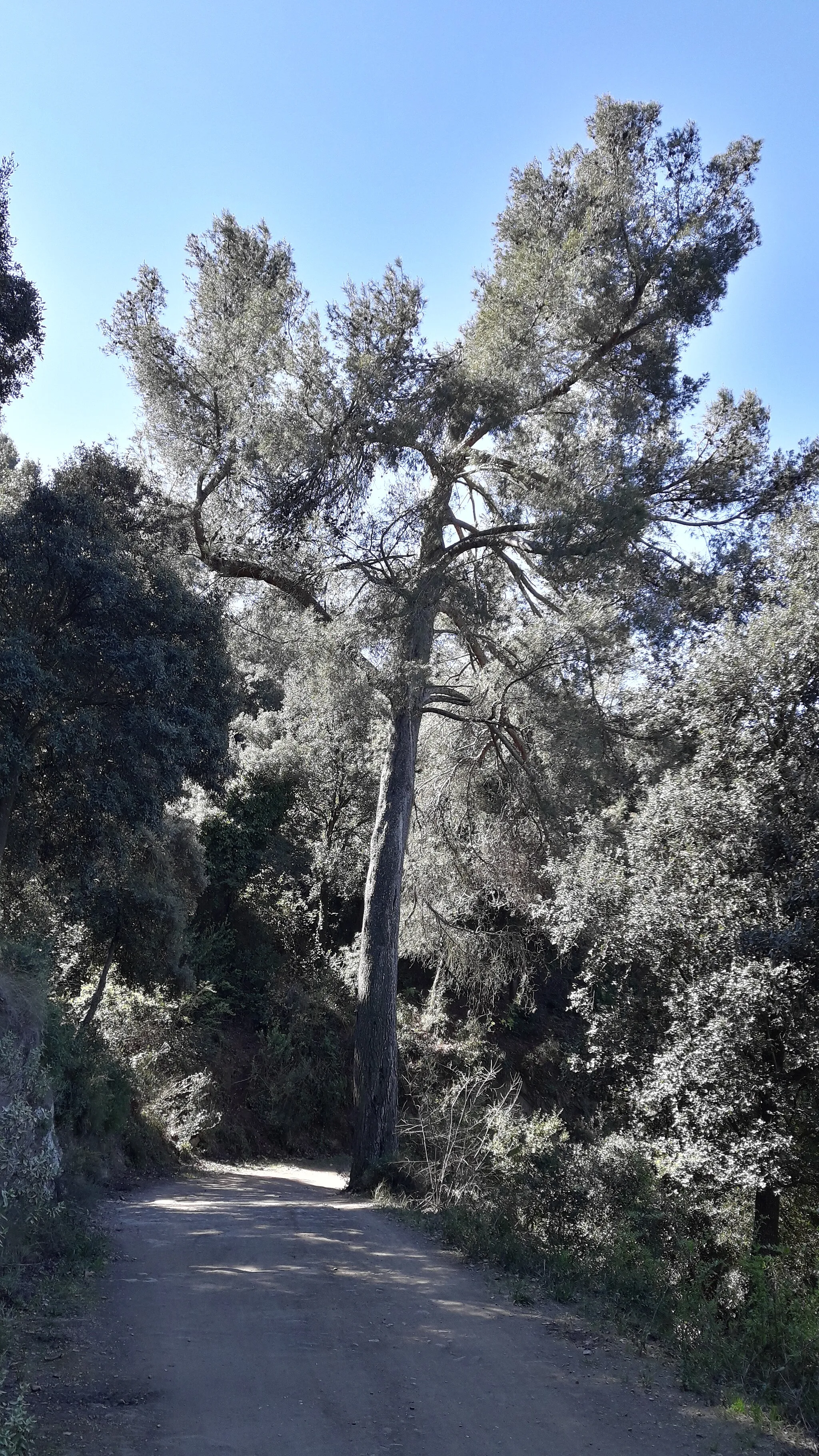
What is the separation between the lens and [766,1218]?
8609mm

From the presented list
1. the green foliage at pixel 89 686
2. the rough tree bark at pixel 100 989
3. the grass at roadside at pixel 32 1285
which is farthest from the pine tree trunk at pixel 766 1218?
the rough tree bark at pixel 100 989

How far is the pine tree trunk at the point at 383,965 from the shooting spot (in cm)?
1370

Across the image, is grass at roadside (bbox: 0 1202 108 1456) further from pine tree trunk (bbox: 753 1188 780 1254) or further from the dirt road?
pine tree trunk (bbox: 753 1188 780 1254)

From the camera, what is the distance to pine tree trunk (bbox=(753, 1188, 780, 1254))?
28.1 ft

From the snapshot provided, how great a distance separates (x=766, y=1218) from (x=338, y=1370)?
456 centimetres

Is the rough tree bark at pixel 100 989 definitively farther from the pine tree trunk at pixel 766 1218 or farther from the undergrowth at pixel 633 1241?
the pine tree trunk at pixel 766 1218

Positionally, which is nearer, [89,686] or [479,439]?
[89,686]

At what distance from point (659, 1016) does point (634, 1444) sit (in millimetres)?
5162

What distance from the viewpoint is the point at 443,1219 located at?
10281mm

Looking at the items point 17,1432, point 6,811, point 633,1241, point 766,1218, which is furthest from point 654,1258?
point 6,811

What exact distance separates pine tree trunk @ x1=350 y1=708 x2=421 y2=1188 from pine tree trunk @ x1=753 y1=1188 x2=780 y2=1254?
588 centimetres

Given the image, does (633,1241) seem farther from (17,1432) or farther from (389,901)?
(389,901)

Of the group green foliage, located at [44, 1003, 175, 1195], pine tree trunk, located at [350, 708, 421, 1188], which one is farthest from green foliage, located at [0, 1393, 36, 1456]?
pine tree trunk, located at [350, 708, 421, 1188]

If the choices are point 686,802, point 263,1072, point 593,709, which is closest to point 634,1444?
point 686,802
